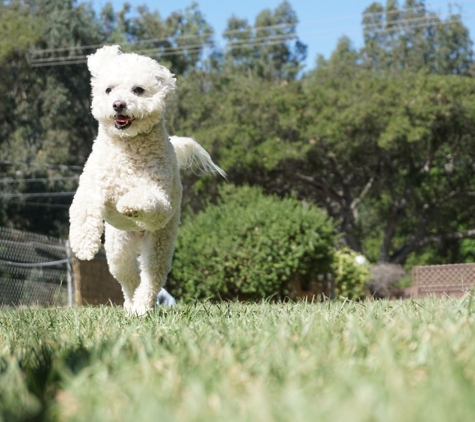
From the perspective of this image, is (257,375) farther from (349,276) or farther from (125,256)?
(349,276)

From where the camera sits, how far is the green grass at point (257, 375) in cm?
166

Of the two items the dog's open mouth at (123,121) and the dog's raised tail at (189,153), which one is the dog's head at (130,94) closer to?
the dog's open mouth at (123,121)

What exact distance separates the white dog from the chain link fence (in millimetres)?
6075

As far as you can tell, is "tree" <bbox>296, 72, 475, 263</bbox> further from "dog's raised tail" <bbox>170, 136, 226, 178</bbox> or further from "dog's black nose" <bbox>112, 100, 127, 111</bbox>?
"dog's black nose" <bbox>112, 100, 127, 111</bbox>

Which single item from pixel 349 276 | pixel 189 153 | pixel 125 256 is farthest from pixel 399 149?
pixel 125 256

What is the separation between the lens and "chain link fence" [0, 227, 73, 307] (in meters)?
11.8

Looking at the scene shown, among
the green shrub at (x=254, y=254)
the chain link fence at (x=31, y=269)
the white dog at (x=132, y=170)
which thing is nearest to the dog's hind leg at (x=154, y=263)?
the white dog at (x=132, y=170)

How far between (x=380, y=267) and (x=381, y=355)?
1037 inches

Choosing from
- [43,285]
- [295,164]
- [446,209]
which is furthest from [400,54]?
[43,285]

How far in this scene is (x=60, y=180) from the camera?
35.4 m

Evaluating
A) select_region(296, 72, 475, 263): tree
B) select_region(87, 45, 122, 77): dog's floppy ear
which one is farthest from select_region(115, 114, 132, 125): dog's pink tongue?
select_region(296, 72, 475, 263): tree

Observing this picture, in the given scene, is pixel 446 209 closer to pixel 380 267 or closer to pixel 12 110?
pixel 380 267

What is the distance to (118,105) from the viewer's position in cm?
508

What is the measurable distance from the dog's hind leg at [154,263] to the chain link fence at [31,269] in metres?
5.99
